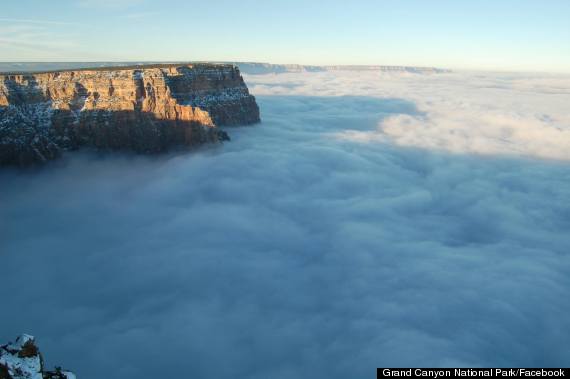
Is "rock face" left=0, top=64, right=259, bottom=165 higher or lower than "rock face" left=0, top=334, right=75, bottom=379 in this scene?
higher

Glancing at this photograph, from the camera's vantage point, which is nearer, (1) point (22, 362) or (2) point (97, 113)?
(1) point (22, 362)

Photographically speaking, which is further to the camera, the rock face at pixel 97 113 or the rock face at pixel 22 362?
the rock face at pixel 97 113

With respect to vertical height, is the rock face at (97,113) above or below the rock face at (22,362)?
above

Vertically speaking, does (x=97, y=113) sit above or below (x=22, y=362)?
above

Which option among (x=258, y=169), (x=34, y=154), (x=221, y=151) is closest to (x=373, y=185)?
(x=258, y=169)

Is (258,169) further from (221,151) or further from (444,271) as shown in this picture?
(444,271)
